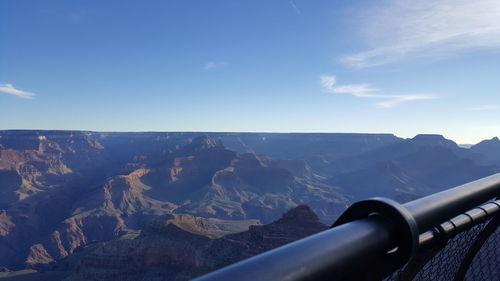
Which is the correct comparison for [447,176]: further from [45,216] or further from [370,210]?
[370,210]

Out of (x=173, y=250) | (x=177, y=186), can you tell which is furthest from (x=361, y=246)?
(x=177, y=186)

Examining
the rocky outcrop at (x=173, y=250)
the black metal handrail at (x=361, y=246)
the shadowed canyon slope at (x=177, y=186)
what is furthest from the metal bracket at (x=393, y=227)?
the shadowed canyon slope at (x=177, y=186)

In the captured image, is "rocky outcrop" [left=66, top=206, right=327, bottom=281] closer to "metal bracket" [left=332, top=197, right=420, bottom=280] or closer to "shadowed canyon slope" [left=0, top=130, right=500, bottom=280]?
"shadowed canyon slope" [left=0, top=130, right=500, bottom=280]

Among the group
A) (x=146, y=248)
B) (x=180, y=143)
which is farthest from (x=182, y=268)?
(x=180, y=143)

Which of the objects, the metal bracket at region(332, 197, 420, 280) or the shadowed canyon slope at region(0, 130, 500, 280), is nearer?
the metal bracket at region(332, 197, 420, 280)

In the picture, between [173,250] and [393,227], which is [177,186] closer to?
[173,250]

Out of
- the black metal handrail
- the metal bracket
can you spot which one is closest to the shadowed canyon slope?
the black metal handrail
